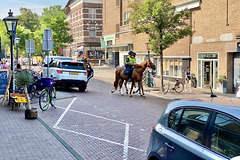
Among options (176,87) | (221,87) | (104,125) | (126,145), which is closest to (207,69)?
(221,87)

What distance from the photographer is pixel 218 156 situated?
10.9ft

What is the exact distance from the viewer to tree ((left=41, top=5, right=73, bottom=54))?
56594mm

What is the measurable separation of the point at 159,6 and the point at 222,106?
16824 millimetres

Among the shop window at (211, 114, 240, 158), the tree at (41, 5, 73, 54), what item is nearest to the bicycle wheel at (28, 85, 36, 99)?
the shop window at (211, 114, 240, 158)

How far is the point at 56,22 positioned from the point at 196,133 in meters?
55.3

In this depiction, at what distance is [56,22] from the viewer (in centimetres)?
5669

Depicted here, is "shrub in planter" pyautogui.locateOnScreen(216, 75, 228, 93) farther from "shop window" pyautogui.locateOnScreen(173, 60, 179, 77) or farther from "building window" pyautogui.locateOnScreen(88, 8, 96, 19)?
"building window" pyautogui.locateOnScreen(88, 8, 96, 19)

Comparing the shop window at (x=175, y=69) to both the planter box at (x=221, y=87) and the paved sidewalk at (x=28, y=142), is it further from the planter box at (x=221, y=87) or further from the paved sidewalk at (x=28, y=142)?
the paved sidewalk at (x=28, y=142)

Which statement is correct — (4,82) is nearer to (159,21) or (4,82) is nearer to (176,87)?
(159,21)

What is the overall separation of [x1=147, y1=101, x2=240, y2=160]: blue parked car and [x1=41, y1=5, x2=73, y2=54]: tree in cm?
5409

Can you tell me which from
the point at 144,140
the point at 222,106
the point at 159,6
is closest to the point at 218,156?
the point at 222,106

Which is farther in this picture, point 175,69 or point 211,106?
point 175,69

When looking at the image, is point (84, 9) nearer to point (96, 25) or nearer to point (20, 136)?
point (96, 25)

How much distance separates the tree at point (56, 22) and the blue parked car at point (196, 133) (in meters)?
54.1
